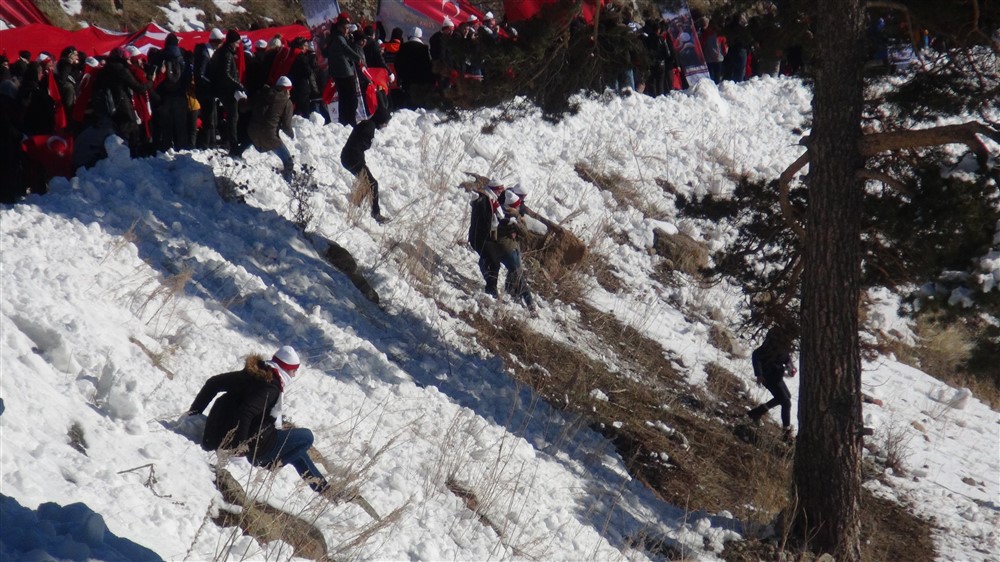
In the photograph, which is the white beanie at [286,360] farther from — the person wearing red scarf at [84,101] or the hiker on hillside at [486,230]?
the person wearing red scarf at [84,101]

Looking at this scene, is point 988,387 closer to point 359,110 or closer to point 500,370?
point 500,370

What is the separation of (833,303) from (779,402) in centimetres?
362

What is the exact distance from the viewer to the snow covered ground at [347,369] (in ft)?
19.9

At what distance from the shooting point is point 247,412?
21.8 feet

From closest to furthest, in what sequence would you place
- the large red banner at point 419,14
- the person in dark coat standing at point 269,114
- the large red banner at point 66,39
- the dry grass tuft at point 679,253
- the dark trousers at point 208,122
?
the person in dark coat standing at point 269,114 → the dark trousers at point 208,122 → the dry grass tuft at point 679,253 → the large red banner at point 66,39 → the large red banner at point 419,14

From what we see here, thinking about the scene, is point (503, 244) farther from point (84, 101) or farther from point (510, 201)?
point (84, 101)

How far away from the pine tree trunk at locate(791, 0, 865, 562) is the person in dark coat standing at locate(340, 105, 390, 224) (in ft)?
19.7

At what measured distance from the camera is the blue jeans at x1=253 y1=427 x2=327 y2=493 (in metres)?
6.82

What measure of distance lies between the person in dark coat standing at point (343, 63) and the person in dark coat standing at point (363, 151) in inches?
37.4

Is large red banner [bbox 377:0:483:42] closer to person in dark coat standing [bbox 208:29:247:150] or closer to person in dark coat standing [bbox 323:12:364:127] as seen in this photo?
person in dark coat standing [bbox 323:12:364:127]

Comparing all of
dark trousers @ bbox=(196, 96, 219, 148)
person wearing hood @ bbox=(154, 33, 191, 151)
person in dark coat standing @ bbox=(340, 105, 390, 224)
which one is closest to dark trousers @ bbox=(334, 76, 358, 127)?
person in dark coat standing @ bbox=(340, 105, 390, 224)

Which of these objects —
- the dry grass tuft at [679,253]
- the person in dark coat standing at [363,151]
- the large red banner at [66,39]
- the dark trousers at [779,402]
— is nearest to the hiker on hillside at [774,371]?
the dark trousers at [779,402]

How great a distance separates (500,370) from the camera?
11125 millimetres

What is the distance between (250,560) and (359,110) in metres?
10.2
